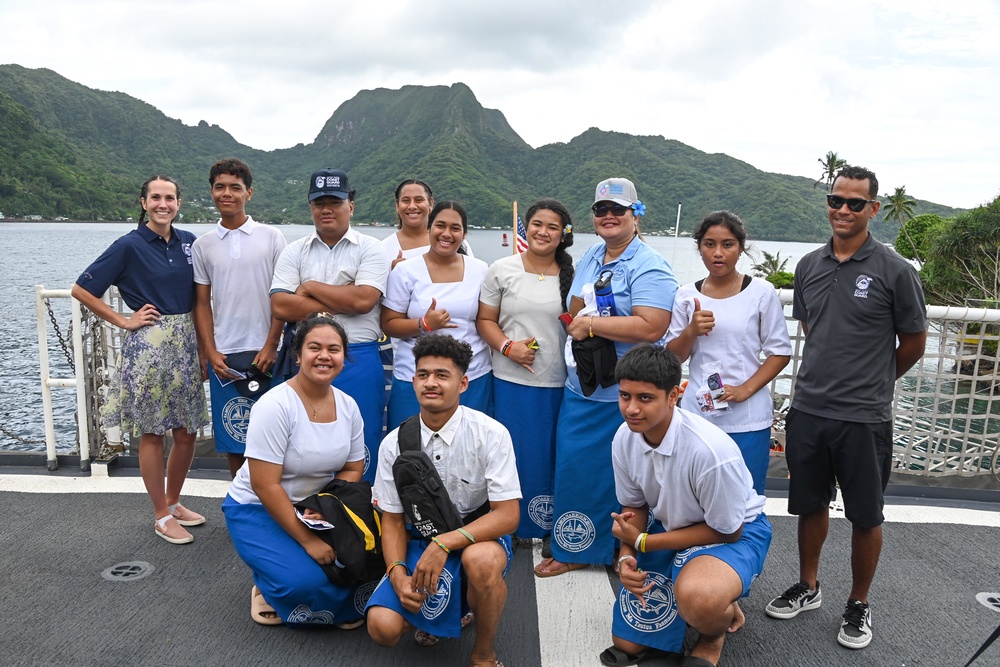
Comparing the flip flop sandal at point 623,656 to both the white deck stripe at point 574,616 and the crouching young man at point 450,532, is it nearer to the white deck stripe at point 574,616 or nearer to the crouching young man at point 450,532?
the white deck stripe at point 574,616

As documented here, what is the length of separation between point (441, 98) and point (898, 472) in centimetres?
8956

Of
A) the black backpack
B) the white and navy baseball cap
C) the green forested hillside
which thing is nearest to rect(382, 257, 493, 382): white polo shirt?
the white and navy baseball cap

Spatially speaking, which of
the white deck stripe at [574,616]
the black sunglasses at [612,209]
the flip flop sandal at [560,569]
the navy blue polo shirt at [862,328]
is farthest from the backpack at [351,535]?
the navy blue polo shirt at [862,328]

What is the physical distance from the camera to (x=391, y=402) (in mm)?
3090

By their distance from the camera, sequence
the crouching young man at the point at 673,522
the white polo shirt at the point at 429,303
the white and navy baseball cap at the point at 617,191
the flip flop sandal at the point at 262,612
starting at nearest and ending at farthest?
1. the crouching young man at the point at 673,522
2. the flip flop sandal at the point at 262,612
3. the white and navy baseball cap at the point at 617,191
4. the white polo shirt at the point at 429,303

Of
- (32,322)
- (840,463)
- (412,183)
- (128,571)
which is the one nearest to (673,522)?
(840,463)

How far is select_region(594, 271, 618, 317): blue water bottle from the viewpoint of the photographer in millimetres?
2783

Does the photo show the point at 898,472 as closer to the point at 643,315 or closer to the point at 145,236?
the point at 643,315

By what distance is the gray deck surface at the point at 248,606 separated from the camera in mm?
2314

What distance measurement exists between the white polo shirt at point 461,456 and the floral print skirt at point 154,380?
1392 millimetres

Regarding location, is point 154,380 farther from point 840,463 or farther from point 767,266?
point 767,266

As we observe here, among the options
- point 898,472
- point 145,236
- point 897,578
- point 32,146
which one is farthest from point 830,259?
point 32,146

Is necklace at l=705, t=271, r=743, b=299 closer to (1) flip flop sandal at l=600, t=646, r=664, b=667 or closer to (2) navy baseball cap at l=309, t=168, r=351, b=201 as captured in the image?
(1) flip flop sandal at l=600, t=646, r=664, b=667

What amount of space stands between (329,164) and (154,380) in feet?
202
